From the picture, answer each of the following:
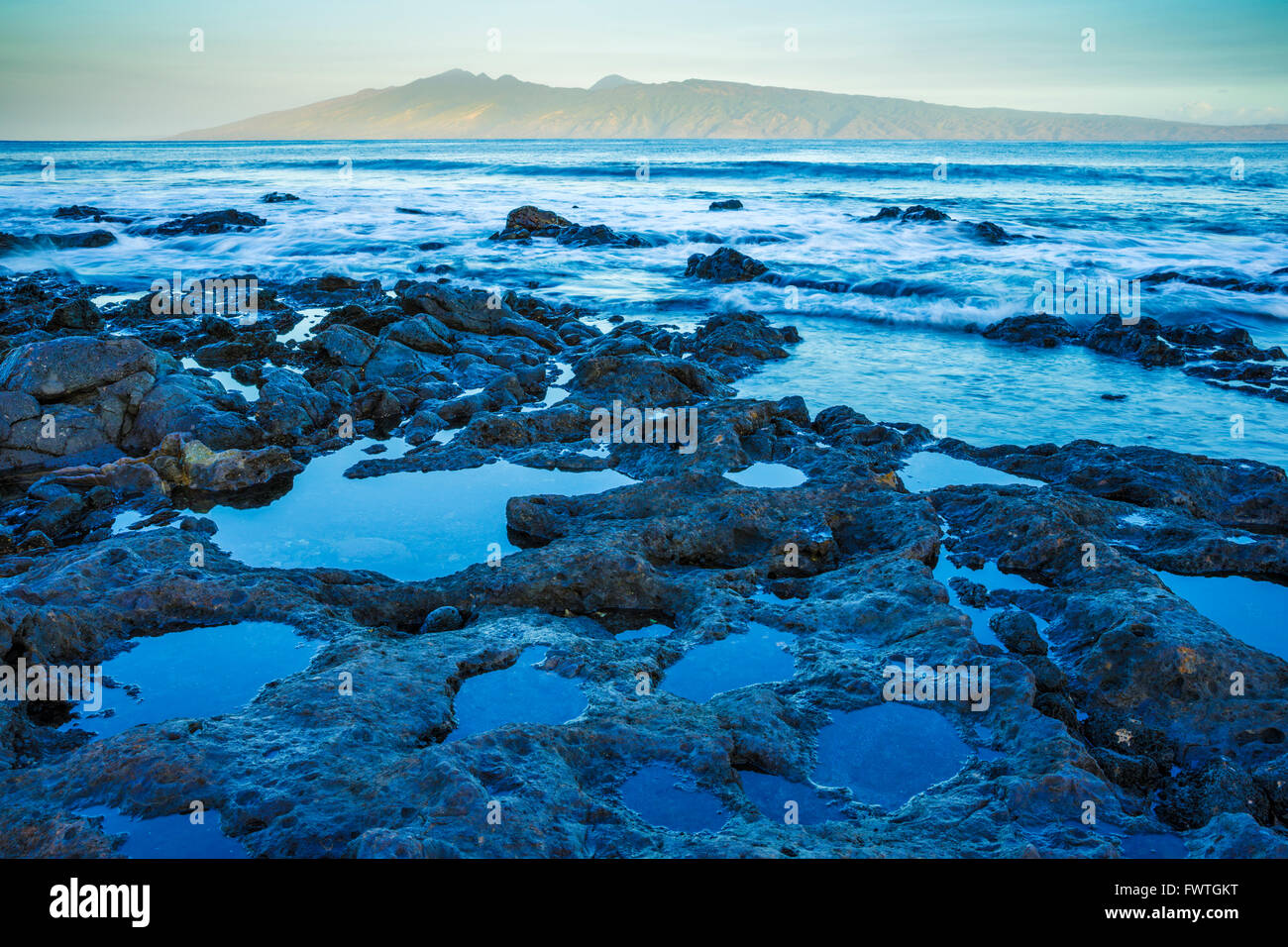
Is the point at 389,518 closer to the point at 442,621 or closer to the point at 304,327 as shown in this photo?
the point at 442,621

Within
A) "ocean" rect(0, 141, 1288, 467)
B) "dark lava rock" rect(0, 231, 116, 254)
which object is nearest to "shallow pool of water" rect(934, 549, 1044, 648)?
"ocean" rect(0, 141, 1288, 467)

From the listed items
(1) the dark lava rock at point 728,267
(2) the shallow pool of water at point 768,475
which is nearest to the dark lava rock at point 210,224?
A: (1) the dark lava rock at point 728,267

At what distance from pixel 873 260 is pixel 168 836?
59.3ft

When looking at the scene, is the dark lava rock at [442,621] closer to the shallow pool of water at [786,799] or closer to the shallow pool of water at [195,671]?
the shallow pool of water at [195,671]

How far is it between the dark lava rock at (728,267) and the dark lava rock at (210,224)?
14011 mm

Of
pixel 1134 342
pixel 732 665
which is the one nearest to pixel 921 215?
pixel 1134 342

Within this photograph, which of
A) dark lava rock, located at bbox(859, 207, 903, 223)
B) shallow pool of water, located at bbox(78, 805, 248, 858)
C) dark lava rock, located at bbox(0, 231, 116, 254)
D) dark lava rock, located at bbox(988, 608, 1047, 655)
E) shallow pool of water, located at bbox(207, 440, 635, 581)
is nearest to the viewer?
shallow pool of water, located at bbox(78, 805, 248, 858)


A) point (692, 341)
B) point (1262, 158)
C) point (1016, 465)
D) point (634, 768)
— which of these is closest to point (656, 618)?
point (634, 768)

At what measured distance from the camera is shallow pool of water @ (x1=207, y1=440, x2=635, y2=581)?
17.6 feet

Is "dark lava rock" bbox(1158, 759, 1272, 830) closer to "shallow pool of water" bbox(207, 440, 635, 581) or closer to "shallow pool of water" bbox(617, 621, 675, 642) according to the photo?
"shallow pool of water" bbox(617, 621, 675, 642)

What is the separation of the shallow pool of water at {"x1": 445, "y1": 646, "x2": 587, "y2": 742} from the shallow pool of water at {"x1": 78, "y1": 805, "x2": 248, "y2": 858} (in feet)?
3.05

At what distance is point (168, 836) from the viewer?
2.79 m

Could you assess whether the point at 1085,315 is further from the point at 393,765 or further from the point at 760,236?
the point at 393,765
